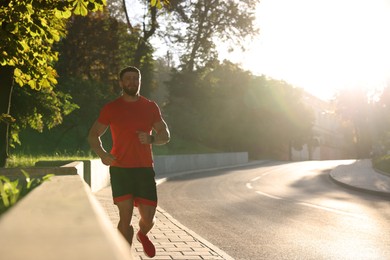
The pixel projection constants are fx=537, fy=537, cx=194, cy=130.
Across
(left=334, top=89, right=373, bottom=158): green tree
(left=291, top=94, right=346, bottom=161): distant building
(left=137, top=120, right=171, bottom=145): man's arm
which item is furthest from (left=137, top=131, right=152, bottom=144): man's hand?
(left=291, top=94, right=346, bottom=161): distant building

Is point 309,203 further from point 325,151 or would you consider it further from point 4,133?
point 325,151

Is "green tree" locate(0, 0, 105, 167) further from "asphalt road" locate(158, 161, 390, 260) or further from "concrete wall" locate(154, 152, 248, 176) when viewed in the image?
"concrete wall" locate(154, 152, 248, 176)

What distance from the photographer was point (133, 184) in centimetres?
546

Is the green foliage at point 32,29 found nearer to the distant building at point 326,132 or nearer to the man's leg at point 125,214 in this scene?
the man's leg at point 125,214

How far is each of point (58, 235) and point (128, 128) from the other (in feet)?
12.1

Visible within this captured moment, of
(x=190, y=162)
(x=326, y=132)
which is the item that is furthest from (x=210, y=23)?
(x=326, y=132)

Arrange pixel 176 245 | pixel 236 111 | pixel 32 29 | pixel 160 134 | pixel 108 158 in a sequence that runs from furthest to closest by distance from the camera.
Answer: pixel 236 111 < pixel 176 245 < pixel 32 29 < pixel 160 134 < pixel 108 158

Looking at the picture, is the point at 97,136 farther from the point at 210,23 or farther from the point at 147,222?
the point at 210,23

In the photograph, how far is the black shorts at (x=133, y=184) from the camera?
5.43m

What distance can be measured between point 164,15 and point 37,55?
27868 millimetres

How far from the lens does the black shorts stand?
5.43 meters

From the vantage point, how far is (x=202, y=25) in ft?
131

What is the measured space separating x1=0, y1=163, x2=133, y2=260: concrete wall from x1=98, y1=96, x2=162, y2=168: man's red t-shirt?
2710 millimetres

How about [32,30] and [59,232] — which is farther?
[32,30]
